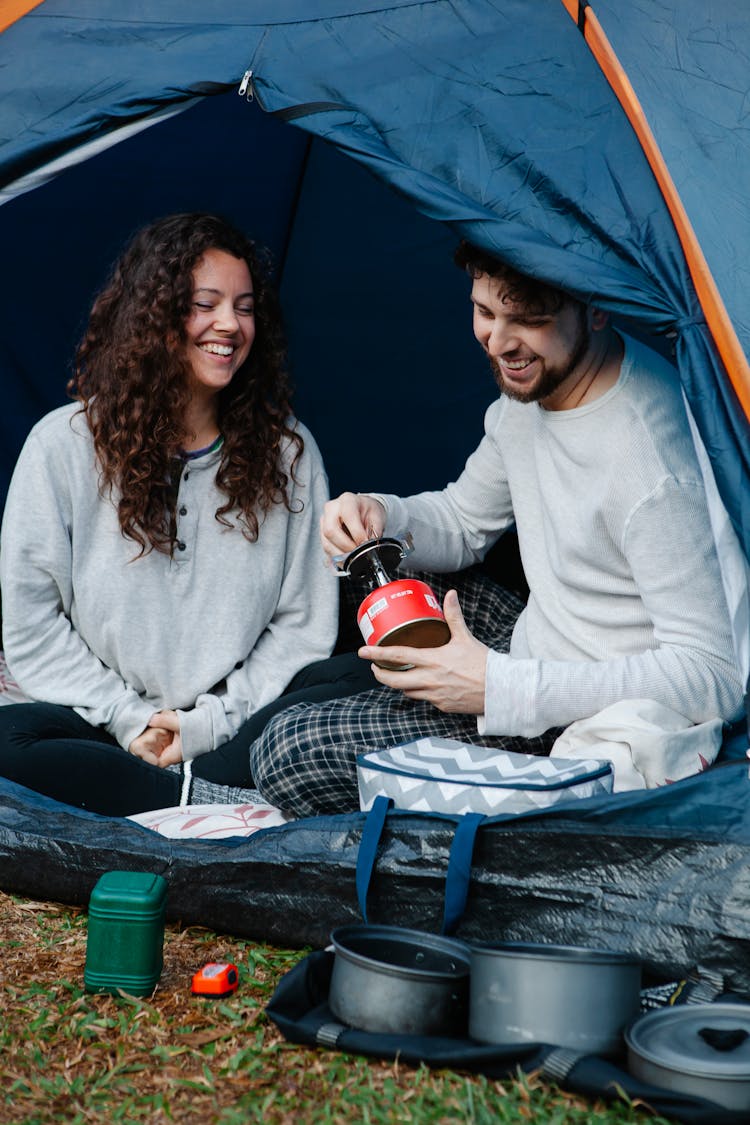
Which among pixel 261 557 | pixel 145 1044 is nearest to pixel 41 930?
pixel 145 1044

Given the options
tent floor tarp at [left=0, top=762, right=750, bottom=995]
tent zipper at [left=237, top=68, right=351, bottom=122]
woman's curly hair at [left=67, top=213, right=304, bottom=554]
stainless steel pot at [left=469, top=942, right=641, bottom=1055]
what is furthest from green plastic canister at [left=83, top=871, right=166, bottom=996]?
tent zipper at [left=237, top=68, right=351, bottom=122]

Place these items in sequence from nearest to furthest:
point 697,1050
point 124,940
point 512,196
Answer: point 697,1050
point 124,940
point 512,196

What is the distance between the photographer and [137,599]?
7.57 ft

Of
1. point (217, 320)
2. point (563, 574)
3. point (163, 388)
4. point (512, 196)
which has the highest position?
point (512, 196)

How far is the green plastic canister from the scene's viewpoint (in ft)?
5.27

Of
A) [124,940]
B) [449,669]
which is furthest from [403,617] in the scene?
[124,940]

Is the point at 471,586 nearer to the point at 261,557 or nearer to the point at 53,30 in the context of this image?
the point at 261,557

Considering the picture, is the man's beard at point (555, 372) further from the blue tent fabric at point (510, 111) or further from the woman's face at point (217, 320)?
the woman's face at point (217, 320)

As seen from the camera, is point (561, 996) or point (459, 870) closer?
point (561, 996)

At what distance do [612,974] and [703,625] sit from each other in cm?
58

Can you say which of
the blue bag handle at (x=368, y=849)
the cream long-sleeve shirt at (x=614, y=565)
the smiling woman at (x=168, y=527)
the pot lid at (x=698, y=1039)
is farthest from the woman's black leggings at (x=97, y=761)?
the pot lid at (x=698, y=1039)

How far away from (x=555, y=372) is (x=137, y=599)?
869 mm

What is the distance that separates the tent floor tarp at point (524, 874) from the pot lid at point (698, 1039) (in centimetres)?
13

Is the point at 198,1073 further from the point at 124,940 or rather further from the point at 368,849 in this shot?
the point at 368,849
